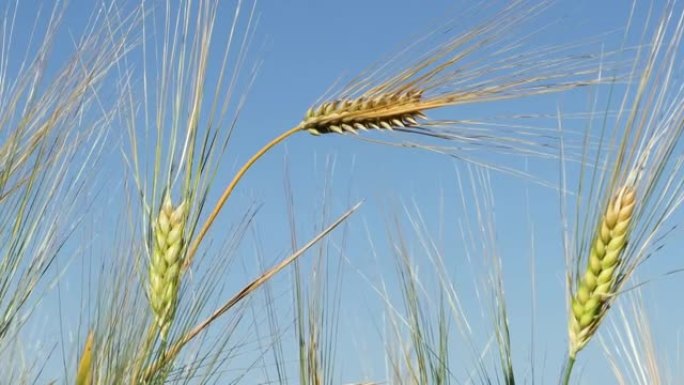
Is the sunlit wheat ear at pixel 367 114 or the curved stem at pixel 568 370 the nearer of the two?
the curved stem at pixel 568 370

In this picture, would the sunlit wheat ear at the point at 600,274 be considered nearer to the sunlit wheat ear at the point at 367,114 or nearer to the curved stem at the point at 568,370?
the curved stem at the point at 568,370

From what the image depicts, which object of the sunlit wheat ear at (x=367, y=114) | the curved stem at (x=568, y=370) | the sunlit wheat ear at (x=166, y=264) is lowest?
the curved stem at (x=568, y=370)

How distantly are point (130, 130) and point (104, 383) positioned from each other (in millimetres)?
458

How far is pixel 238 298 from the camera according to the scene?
1572 mm

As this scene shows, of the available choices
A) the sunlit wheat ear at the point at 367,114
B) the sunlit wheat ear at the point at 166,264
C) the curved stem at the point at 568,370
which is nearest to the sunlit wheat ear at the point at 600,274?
the curved stem at the point at 568,370

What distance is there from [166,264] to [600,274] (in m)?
0.62

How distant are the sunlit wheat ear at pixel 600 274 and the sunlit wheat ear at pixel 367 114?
33 cm

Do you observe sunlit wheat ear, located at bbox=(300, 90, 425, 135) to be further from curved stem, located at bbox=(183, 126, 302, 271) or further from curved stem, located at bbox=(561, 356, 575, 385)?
curved stem, located at bbox=(561, 356, 575, 385)

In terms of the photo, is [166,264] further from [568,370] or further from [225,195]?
[568,370]

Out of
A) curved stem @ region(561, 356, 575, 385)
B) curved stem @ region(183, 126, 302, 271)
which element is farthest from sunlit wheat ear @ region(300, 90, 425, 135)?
curved stem @ region(561, 356, 575, 385)

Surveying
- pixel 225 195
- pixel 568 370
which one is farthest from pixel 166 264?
pixel 568 370

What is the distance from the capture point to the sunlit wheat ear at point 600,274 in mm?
1415

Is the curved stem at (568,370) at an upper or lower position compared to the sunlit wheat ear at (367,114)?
lower

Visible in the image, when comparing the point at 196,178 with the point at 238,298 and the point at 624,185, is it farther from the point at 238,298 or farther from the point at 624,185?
the point at 624,185
